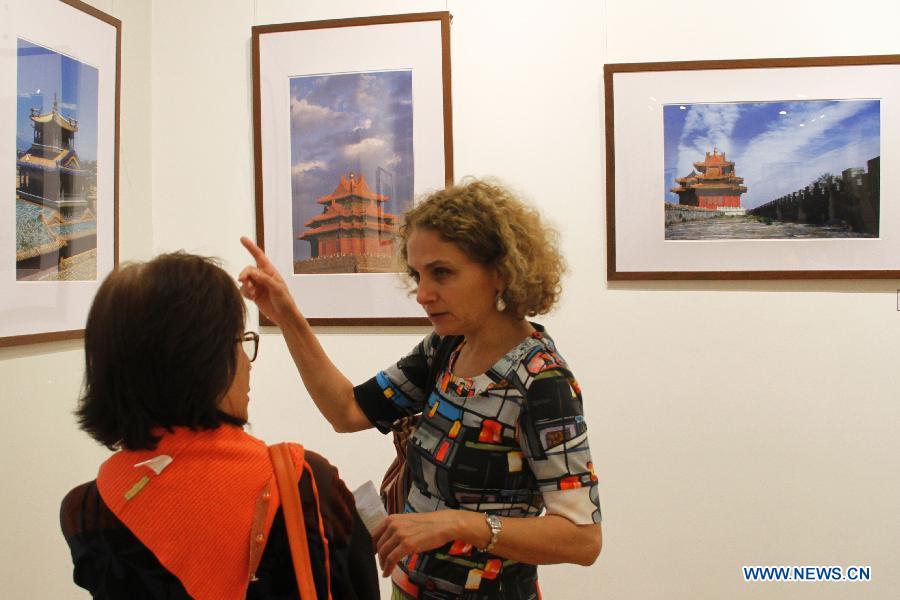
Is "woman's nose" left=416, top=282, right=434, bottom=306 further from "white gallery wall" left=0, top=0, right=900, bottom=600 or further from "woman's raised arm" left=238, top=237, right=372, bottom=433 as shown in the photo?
"white gallery wall" left=0, top=0, right=900, bottom=600

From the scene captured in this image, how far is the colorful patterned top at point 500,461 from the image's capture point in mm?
1073

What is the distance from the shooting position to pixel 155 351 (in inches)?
32.7

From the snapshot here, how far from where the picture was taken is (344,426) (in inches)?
57.1

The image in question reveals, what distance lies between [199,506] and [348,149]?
63.4 inches

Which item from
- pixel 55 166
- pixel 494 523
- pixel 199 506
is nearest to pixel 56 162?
pixel 55 166

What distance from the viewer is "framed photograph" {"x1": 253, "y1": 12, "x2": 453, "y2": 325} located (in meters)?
2.21

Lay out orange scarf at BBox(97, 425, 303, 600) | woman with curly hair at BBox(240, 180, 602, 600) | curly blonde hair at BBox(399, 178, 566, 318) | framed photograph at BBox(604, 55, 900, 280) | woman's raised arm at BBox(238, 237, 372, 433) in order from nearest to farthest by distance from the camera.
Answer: orange scarf at BBox(97, 425, 303, 600), woman with curly hair at BBox(240, 180, 602, 600), curly blonde hair at BBox(399, 178, 566, 318), woman's raised arm at BBox(238, 237, 372, 433), framed photograph at BBox(604, 55, 900, 280)

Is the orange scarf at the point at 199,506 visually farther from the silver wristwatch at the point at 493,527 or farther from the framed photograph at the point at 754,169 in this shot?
the framed photograph at the point at 754,169

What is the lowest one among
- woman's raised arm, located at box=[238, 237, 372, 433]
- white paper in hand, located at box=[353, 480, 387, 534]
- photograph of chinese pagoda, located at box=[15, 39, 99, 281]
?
white paper in hand, located at box=[353, 480, 387, 534]

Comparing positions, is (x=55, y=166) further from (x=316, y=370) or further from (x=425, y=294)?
(x=425, y=294)

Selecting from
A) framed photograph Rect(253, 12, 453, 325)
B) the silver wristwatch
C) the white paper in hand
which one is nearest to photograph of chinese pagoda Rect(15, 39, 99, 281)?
framed photograph Rect(253, 12, 453, 325)

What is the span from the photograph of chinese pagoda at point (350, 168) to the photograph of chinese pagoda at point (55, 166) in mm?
608

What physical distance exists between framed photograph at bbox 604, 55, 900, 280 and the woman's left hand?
1.32 metres

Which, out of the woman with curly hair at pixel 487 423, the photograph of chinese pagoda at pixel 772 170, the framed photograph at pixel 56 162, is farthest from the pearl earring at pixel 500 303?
the framed photograph at pixel 56 162
